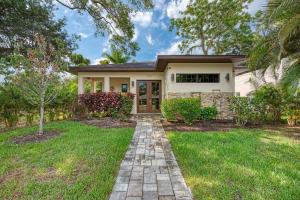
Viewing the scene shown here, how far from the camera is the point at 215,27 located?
80.3 ft

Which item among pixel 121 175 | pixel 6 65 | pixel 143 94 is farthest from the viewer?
pixel 143 94

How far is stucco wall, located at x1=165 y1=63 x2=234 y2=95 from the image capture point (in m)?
12.3

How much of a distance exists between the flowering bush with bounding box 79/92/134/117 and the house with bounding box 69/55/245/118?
229 cm

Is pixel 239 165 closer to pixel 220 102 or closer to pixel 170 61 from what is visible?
pixel 220 102

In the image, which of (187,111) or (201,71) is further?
(201,71)

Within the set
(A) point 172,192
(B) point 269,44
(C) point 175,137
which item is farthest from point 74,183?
(B) point 269,44

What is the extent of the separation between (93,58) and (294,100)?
26122 millimetres

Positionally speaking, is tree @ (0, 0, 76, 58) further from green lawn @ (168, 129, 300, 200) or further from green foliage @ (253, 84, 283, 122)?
green foliage @ (253, 84, 283, 122)

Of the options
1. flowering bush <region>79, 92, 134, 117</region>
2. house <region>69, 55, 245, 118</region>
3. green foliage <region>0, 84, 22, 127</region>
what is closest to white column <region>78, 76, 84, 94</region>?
house <region>69, 55, 245, 118</region>

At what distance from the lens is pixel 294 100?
958cm

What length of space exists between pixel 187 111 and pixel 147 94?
628 centimetres

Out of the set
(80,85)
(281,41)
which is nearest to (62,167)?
(281,41)

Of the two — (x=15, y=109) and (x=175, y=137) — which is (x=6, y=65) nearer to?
(x=15, y=109)

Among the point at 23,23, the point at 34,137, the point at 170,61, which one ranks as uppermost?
the point at 23,23
